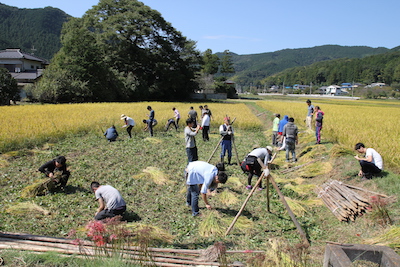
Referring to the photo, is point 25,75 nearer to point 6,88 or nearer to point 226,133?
point 6,88

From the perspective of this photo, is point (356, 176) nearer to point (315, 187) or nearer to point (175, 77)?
point (315, 187)

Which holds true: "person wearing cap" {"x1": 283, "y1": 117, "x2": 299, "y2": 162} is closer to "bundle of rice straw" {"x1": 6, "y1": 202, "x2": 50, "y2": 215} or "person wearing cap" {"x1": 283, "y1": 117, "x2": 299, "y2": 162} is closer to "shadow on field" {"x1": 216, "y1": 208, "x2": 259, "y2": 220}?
"shadow on field" {"x1": 216, "y1": 208, "x2": 259, "y2": 220}

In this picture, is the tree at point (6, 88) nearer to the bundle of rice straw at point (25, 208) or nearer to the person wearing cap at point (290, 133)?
the bundle of rice straw at point (25, 208)

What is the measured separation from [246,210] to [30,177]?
6.29 meters

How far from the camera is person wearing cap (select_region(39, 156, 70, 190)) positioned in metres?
7.21

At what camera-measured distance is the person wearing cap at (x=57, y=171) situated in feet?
23.6

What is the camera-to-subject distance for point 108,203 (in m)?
5.72

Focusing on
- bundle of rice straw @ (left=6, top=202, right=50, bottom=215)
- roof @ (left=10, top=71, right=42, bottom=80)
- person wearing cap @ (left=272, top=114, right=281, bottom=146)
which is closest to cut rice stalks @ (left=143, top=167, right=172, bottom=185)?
bundle of rice straw @ (left=6, top=202, right=50, bottom=215)

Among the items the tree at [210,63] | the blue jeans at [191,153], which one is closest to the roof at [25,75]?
the blue jeans at [191,153]

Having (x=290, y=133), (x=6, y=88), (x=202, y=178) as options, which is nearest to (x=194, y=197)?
(x=202, y=178)

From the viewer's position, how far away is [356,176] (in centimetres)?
746

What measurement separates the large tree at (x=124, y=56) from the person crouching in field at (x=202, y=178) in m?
32.4

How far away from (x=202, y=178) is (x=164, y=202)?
5.27 feet

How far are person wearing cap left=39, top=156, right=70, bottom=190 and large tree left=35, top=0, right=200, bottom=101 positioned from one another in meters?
29.6
